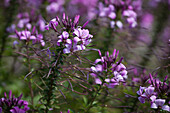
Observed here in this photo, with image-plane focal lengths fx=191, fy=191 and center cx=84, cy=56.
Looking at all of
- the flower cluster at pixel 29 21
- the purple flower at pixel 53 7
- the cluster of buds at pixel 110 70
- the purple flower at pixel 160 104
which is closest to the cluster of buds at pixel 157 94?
the purple flower at pixel 160 104

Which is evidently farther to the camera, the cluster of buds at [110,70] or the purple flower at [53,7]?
the purple flower at [53,7]

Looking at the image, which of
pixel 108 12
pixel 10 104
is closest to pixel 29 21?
pixel 108 12

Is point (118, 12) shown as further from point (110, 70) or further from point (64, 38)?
point (64, 38)

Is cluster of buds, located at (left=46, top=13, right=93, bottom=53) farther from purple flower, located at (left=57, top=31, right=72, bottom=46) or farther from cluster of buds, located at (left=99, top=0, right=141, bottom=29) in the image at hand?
cluster of buds, located at (left=99, top=0, right=141, bottom=29)

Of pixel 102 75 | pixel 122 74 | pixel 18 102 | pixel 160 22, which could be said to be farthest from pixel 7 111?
pixel 160 22

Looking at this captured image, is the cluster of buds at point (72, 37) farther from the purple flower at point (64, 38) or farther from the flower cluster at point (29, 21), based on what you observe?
the flower cluster at point (29, 21)

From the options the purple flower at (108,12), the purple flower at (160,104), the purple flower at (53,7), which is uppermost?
the purple flower at (53,7)

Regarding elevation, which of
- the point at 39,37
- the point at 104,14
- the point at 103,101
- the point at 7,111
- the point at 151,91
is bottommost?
the point at 103,101

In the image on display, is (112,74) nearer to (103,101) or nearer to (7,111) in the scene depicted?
(103,101)

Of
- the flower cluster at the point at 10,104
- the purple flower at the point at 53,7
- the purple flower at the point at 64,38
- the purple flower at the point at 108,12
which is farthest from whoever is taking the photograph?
the purple flower at the point at 53,7
